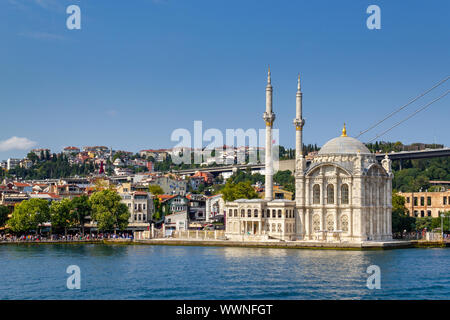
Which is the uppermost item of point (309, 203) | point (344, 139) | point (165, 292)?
point (344, 139)

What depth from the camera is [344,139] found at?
194 feet

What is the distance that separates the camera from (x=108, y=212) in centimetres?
6656

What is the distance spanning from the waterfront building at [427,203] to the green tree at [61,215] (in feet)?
121

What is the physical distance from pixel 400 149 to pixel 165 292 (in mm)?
95783

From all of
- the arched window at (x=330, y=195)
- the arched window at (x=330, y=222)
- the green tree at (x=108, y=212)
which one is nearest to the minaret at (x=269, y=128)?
the arched window at (x=330, y=195)

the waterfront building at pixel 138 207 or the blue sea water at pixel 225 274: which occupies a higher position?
the waterfront building at pixel 138 207

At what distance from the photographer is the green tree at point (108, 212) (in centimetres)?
6625

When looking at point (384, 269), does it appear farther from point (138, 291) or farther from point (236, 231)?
point (236, 231)

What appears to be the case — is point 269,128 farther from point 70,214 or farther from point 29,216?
point 29,216

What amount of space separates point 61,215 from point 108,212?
505 centimetres

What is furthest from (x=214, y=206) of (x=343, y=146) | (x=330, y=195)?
(x=343, y=146)

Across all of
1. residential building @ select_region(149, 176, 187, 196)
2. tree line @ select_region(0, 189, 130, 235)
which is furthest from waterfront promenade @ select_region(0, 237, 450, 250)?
residential building @ select_region(149, 176, 187, 196)
